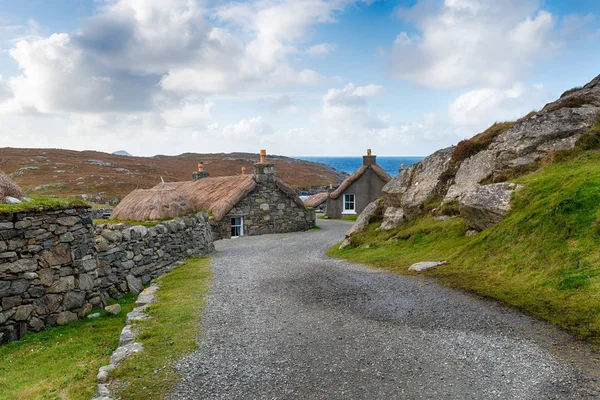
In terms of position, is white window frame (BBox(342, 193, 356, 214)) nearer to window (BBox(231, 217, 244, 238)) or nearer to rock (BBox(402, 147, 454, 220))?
window (BBox(231, 217, 244, 238))

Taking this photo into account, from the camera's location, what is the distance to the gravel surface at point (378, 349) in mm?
5953

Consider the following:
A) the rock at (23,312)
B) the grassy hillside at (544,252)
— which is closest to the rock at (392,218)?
the grassy hillside at (544,252)

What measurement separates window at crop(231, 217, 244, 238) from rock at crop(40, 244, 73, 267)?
18377mm

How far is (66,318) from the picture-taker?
1116 cm

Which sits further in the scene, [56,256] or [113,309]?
[113,309]

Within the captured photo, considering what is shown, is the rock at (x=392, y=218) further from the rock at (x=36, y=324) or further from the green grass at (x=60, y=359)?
the rock at (x=36, y=324)

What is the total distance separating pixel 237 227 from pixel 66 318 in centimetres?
1880

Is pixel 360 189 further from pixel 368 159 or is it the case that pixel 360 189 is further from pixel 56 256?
pixel 56 256

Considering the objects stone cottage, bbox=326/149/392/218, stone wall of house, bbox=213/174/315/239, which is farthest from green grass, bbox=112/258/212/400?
stone cottage, bbox=326/149/392/218

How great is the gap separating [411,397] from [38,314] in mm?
9430

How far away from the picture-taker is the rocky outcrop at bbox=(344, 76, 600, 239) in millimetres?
13469

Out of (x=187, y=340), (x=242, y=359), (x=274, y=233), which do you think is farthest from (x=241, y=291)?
(x=274, y=233)

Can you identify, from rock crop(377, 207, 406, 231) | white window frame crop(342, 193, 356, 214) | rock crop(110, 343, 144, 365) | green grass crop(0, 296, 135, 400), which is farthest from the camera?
white window frame crop(342, 193, 356, 214)

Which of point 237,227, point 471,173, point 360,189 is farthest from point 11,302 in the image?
point 360,189
